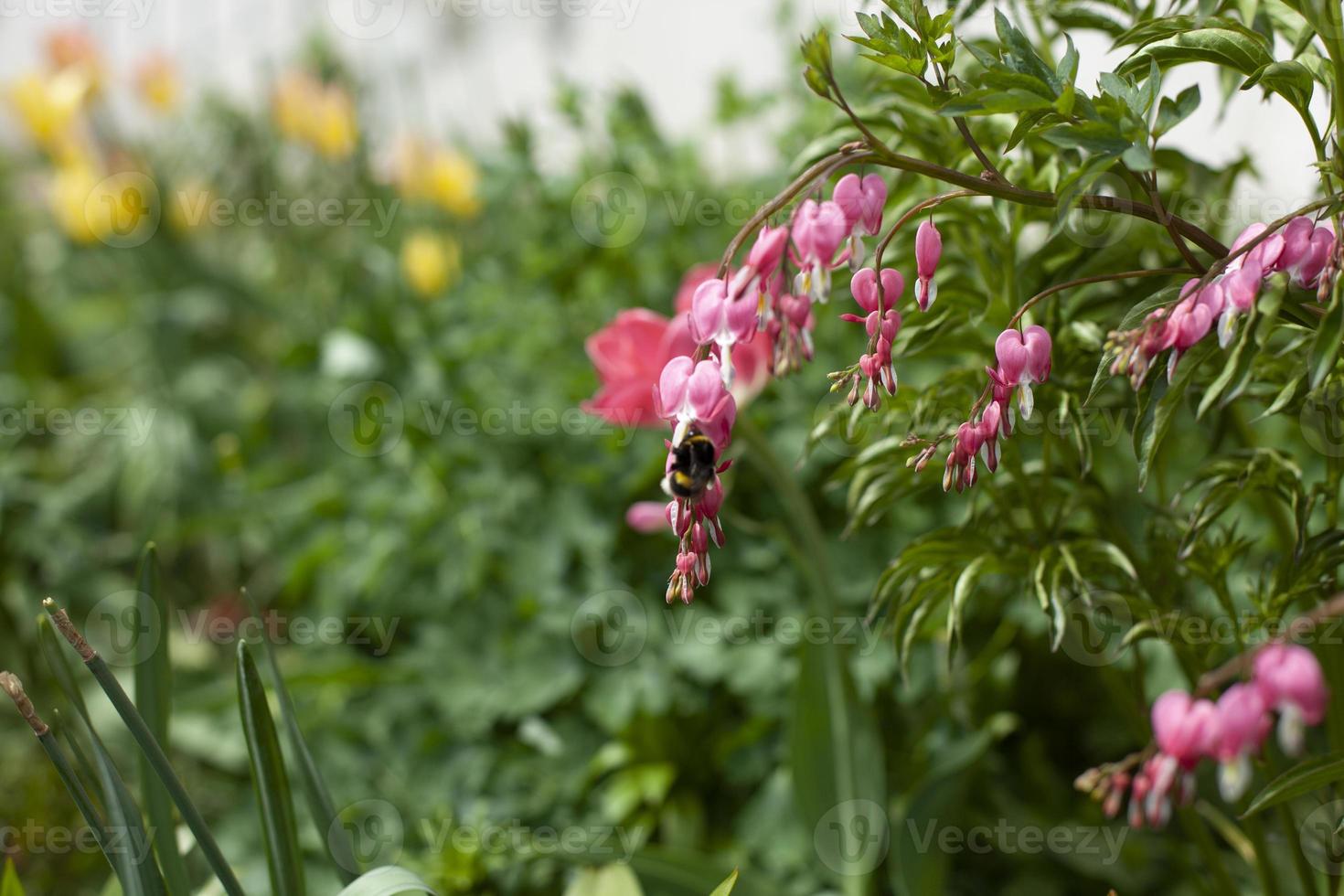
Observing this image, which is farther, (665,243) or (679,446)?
(665,243)

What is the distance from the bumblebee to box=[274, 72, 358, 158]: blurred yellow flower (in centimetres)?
199

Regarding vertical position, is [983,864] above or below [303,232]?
below

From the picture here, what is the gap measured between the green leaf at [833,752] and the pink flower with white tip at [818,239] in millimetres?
508

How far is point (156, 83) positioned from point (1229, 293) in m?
2.49

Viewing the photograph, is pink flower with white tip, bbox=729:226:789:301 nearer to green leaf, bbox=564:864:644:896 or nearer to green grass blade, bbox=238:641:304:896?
green grass blade, bbox=238:641:304:896

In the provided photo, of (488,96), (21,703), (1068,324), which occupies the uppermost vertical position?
(488,96)

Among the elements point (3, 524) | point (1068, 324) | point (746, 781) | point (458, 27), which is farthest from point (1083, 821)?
point (458, 27)

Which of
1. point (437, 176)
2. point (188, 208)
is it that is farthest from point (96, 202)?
point (437, 176)

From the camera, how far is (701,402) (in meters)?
0.53

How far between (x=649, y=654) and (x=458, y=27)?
199 centimetres

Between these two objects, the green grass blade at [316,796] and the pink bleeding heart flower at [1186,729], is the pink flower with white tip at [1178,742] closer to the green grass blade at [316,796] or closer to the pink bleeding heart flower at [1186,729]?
the pink bleeding heart flower at [1186,729]

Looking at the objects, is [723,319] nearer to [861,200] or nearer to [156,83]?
[861,200]

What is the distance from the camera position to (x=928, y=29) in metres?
0.54

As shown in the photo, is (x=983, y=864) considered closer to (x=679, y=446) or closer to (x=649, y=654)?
(x=649, y=654)
